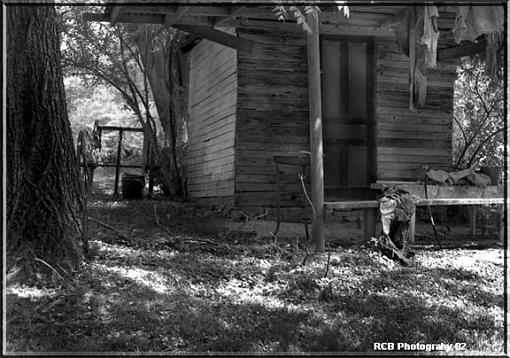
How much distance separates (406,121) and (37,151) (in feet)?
22.8

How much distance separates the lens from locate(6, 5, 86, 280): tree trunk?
4.49 meters

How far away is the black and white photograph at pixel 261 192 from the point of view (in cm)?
403

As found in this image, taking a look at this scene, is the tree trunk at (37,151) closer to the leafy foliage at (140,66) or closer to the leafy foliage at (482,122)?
the leafy foliage at (140,66)

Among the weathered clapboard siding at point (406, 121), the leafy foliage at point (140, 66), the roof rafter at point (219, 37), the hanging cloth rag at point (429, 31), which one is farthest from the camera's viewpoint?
the leafy foliage at point (140, 66)

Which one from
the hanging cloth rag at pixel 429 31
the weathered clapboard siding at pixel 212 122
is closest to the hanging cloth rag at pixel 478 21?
the hanging cloth rag at pixel 429 31

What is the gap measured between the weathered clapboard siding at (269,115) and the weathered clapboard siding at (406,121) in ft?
4.54

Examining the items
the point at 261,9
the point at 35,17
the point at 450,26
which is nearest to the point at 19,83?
the point at 35,17

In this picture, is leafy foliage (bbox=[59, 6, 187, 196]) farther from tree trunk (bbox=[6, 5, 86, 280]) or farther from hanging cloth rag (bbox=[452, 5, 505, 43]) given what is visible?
tree trunk (bbox=[6, 5, 86, 280])

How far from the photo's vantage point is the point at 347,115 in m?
9.65

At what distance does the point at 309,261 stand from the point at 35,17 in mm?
3548

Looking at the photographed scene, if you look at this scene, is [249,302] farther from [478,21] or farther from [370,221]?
[478,21]

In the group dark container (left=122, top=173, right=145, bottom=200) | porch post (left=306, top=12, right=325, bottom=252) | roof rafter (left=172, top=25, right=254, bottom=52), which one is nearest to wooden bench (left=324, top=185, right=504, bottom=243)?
porch post (left=306, top=12, right=325, bottom=252)

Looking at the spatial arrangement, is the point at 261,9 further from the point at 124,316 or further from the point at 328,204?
the point at 124,316

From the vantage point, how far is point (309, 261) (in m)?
5.93
